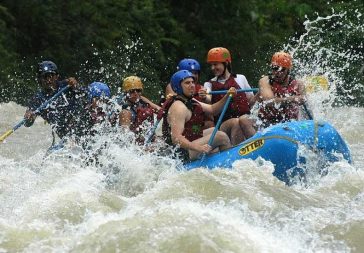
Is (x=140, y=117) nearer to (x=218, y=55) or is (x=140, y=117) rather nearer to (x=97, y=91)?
(x=97, y=91)

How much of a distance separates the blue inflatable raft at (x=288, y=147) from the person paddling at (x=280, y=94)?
0.80 m

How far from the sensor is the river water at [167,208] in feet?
20.8

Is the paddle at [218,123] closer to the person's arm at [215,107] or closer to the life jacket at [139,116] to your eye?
the person's arm at [215,107]

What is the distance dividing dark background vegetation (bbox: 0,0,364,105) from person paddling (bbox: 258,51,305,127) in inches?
372

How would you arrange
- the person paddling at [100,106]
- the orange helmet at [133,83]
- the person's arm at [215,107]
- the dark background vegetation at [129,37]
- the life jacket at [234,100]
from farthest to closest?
the dark background vegetation at [129,37], the person paddling at [100,106], the orange helmet at [133,83], the life jacket at [234,100], the person's arm at [215,107]

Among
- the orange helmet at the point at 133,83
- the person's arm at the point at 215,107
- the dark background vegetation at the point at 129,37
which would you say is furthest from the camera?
the dark background vegetation at the point at 129,37

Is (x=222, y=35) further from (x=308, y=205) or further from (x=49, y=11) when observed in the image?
(x=308, y=205)

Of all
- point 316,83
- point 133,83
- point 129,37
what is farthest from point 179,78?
point 129,37

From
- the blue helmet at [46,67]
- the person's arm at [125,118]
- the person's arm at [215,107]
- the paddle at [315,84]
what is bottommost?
the person's arm at [125,118]

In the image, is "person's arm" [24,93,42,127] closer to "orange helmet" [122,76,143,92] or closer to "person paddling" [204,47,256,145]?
"orange helmet" [122,76,143,92]

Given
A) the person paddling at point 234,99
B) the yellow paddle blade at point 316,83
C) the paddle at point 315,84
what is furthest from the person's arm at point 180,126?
the yellow paddle blade at point 316,83

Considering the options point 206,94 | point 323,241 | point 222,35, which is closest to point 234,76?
point 206,94

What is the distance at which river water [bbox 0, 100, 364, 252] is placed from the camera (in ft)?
20.8

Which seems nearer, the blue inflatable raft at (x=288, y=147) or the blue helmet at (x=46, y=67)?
the blue inflatable raft at (x=288, y=147)
